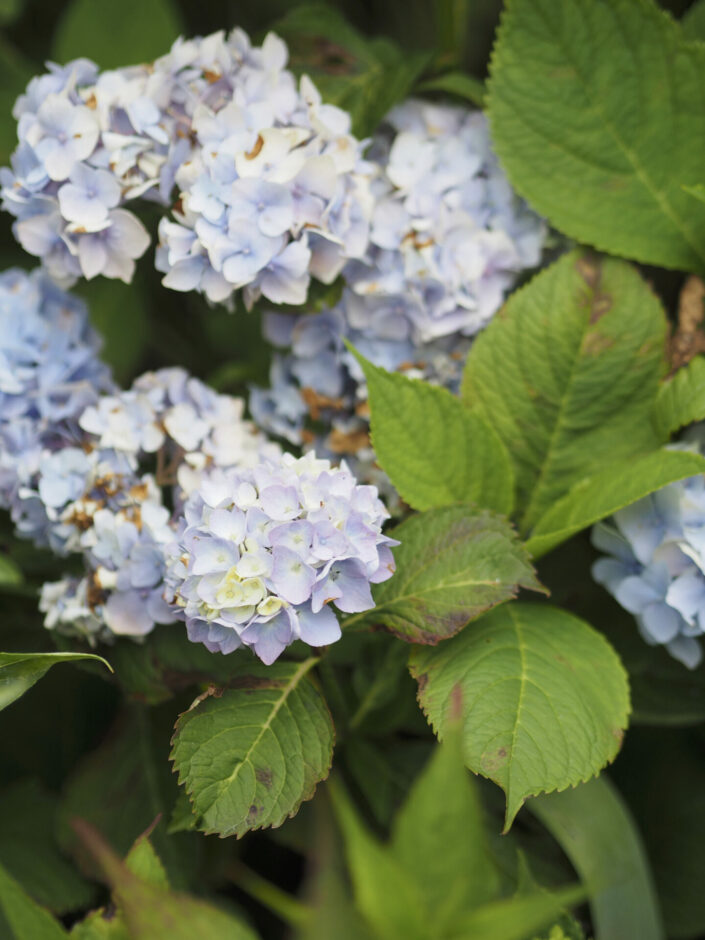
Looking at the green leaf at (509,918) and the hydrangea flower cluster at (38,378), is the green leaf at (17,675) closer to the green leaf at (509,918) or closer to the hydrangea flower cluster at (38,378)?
the hydrangea flower cluster at (38,378)

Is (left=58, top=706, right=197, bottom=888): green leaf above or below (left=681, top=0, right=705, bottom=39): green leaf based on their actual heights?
below

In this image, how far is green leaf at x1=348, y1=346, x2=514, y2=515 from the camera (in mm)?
712

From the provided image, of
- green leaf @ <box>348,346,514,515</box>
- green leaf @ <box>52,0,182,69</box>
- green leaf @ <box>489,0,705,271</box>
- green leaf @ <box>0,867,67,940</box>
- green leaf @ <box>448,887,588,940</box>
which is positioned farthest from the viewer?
green leaf @ <box>52,0,182,69</box>

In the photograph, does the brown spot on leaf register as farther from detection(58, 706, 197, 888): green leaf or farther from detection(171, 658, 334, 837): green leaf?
detection(58, 706, 197, 888): green leaf

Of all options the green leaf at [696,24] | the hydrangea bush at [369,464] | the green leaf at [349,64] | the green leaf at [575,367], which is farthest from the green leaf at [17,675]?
the green leaf at [696,24]

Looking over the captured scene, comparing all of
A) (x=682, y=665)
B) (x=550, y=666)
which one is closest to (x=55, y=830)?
(x=550, y=666)

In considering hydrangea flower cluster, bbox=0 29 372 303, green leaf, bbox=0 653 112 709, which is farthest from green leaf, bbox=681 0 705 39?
green leaf, bbox=0 653 112 709

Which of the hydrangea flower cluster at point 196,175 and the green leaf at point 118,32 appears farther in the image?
the green leaf at point 118,32

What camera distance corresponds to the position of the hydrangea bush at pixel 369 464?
626 millimetres

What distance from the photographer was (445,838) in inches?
13.6

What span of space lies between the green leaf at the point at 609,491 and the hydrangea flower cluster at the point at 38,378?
1.30 ft

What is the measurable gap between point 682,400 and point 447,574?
24 centimetres

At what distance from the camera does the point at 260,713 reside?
0.63 metres

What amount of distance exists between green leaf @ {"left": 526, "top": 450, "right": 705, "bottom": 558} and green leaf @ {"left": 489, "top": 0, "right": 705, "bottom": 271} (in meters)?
0.22
